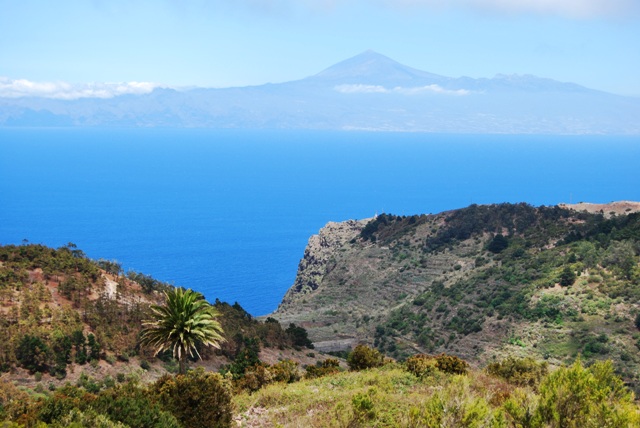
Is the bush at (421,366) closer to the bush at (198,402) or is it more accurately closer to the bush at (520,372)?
the bush at (520,372)

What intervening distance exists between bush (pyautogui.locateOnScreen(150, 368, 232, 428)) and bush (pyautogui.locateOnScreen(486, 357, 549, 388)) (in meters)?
17.2

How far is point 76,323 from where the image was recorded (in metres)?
41.3

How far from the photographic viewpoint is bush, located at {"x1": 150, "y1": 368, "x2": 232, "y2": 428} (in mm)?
23781

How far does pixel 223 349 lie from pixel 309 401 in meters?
21.5

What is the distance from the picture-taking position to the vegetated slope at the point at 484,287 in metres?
55.8

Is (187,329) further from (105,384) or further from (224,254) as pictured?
(224,254)

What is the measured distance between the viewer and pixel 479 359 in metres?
56.8

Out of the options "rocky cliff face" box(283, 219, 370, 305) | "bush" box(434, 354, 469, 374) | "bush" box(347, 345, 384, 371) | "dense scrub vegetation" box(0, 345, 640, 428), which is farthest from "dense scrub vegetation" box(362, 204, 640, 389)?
"dense scrub vegetation" box(0, 345, 640, 428)

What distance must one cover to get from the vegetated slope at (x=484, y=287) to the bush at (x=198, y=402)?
3437cm

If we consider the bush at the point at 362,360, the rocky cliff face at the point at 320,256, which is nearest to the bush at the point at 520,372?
the bush at the point at 362,360

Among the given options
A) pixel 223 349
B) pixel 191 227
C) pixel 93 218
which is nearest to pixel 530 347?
pixel 223 349

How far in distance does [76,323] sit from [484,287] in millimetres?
46732

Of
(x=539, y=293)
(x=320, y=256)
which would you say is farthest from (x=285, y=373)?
(x=320, y=256)

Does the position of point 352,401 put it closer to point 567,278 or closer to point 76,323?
point 76,323
